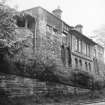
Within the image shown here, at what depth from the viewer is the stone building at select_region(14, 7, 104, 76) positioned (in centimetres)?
2050

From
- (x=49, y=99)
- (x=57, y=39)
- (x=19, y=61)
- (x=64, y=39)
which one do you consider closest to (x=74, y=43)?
(x=64, y=39)

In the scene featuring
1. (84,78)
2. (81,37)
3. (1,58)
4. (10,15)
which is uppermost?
(81,37)

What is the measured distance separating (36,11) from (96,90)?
36.6ft

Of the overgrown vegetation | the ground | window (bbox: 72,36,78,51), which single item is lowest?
the ground

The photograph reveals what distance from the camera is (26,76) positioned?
41.3ft

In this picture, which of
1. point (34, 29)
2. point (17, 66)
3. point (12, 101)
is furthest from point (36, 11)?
point (12, 101)

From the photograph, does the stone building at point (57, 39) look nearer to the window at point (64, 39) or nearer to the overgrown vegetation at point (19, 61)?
the window at point (64, 39)

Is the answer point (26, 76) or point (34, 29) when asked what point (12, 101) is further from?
point (34, 29)

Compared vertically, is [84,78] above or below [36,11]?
below

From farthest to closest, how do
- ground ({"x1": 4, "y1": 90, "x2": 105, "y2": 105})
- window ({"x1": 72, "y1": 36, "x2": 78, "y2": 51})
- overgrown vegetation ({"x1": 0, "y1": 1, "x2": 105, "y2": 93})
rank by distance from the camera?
1. window ({"x1": 72, "y1": 36, "x2": 78, "y2": 51})
2. ground ({"x1": 4, "y1": 90, "x2": 105, "y2": 105})
3. overgrown vegetation ({"x1": 0, "y1": 1, "x2": 105, "y2": 93})

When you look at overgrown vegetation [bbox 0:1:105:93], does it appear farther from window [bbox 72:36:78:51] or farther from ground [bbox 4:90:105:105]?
window [bbox 72:36:78:51]

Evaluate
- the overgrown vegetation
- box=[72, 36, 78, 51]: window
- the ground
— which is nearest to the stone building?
box=[72, 36, 78, 51]: window

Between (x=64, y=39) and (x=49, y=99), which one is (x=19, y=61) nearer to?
(x=49, y=99)

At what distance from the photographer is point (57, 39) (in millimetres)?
23516
